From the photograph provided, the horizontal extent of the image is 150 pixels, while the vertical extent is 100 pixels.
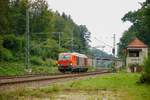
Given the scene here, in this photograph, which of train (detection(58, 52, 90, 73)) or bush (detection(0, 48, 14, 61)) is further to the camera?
bush (detection(0, 48, 14, 61))

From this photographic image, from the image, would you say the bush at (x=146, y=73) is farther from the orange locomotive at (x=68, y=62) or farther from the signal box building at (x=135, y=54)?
the signal box building at (x=135, y=54)

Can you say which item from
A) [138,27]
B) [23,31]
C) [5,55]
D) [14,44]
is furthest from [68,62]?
[23,31]

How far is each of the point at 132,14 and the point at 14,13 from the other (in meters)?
24.0

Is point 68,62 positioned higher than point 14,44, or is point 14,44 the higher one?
point 14,44

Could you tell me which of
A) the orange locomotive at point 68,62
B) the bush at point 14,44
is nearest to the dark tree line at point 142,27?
the orange locomotive at point 68,62

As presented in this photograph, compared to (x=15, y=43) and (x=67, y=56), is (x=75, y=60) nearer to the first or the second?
(x=67, y=56)

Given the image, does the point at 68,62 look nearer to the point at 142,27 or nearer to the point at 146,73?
the point at 142,27

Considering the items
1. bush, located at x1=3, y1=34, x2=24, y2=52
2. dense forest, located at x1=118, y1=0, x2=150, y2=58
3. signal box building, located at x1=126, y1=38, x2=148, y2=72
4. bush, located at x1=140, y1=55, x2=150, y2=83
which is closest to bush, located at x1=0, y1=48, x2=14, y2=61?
bush, located at x1=3, y1=34, x2=24, y2=52

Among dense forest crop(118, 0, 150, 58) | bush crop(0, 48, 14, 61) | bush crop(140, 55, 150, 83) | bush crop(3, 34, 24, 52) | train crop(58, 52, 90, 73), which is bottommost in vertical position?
bush crop(140, 55, 150, 83)

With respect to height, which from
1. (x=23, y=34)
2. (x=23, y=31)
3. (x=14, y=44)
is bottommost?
(x=14, y=44)

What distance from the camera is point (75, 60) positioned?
65.1 metres

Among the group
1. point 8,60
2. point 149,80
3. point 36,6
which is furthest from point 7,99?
point 36,6

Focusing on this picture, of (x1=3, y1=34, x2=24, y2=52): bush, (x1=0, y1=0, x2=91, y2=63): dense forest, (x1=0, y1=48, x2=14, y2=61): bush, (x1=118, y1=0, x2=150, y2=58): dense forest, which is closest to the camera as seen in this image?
(x1=118, y1=0, x2=150, y2=58): dense forest

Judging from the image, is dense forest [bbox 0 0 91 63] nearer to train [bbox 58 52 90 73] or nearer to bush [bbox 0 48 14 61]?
bush [bbox 0 48 14 61]
